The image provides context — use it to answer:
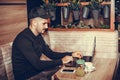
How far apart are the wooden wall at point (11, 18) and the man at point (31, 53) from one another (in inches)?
21.3

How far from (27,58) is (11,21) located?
1.06 m

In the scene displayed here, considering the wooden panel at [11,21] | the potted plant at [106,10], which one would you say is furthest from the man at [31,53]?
the potted plant at [106,10]

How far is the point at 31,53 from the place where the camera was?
8.63 feet

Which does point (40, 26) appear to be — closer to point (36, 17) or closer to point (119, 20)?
point (36, 17)

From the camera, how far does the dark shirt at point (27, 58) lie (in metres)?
2.64

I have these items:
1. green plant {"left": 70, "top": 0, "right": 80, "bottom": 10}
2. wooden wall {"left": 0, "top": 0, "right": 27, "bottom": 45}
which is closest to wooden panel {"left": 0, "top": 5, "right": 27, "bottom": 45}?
wooden wall {"left": 0, "top": 0, "right": 27, "bottom": 45}

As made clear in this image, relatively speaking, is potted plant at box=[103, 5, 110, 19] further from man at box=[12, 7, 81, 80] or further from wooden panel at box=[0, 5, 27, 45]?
man at box=[12, 7, 81, 80]

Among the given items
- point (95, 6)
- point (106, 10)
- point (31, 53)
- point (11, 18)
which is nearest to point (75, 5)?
point (95, 6)

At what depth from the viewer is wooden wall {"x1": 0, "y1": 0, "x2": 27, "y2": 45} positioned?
3252 millimetres

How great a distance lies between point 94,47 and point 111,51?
0.92 ft

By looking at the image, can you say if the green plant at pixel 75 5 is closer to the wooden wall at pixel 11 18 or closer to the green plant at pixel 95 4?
the green plant at pixel 95 4

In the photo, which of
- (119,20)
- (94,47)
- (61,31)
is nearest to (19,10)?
(61,31)

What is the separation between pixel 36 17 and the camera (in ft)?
9.45

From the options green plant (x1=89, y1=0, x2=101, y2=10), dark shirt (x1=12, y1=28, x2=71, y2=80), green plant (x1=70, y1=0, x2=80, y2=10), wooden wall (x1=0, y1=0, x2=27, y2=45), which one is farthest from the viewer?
green plant (x1=70, y1=0, x2=80, y2=10)
